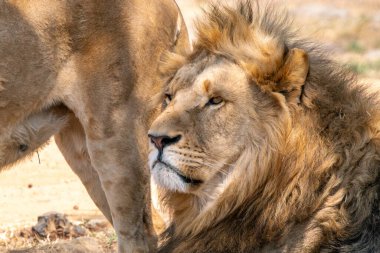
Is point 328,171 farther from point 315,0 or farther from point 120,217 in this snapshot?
point 315,0

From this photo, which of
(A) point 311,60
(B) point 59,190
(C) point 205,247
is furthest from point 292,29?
(B) point 59,190

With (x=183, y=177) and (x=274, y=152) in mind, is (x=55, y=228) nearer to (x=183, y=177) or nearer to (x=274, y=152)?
(x=183, y=177)

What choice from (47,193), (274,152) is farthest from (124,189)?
(47,193)

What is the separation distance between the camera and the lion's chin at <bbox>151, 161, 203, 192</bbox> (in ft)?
11.7

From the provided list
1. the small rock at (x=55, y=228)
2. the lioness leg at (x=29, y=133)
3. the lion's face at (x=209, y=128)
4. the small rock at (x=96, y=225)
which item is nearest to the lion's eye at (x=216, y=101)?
the lion's face at (x=209, y=128)

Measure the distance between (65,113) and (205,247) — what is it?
Answer: 1.52 meters

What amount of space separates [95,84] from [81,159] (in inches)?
27.1

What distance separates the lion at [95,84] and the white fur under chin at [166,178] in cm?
112

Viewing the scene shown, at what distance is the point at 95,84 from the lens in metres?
4.89

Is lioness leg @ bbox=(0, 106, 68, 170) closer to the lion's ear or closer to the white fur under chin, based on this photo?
the white fur under chin

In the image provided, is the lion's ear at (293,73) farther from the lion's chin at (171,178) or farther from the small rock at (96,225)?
the small rock at (96,225)

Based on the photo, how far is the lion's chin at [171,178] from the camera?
356 cm

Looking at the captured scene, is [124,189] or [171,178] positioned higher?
[171,178]

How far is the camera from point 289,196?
11.9 ft
